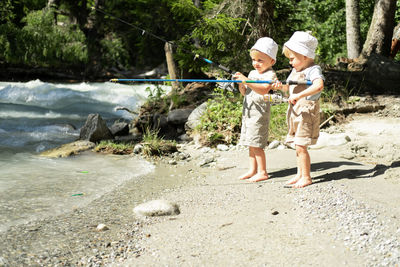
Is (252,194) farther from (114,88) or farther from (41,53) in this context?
(41,53)

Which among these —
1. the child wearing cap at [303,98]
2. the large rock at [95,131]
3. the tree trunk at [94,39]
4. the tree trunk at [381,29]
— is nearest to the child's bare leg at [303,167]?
the child wearing cap at [303,98]

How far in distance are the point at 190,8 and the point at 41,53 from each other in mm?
12016

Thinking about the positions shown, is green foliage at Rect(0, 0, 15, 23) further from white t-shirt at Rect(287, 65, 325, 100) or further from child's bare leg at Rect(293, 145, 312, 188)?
child's bare leg at Rect(293, 145, 312, 188)

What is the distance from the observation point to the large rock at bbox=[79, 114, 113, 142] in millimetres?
8923

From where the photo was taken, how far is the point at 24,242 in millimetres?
3826

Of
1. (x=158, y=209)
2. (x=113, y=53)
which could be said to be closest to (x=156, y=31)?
(x=113, y=53)

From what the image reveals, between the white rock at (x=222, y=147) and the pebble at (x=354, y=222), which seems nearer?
the pebble at (x=354, y=222)

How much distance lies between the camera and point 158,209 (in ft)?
14.4

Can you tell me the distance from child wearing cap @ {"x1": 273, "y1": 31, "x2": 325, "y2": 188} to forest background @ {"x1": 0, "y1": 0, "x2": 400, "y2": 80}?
429cm

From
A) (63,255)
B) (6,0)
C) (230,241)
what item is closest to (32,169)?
(63,255)

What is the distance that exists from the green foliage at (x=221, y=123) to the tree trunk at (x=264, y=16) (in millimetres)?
1701

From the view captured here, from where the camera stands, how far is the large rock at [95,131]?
8.92 m

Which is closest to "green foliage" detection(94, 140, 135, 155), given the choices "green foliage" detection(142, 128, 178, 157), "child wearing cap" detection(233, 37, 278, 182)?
"green foliage" detection(142, 128, 178, 157)

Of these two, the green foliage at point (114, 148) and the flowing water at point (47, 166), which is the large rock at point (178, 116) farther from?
the flowing water at point (47, 166)
